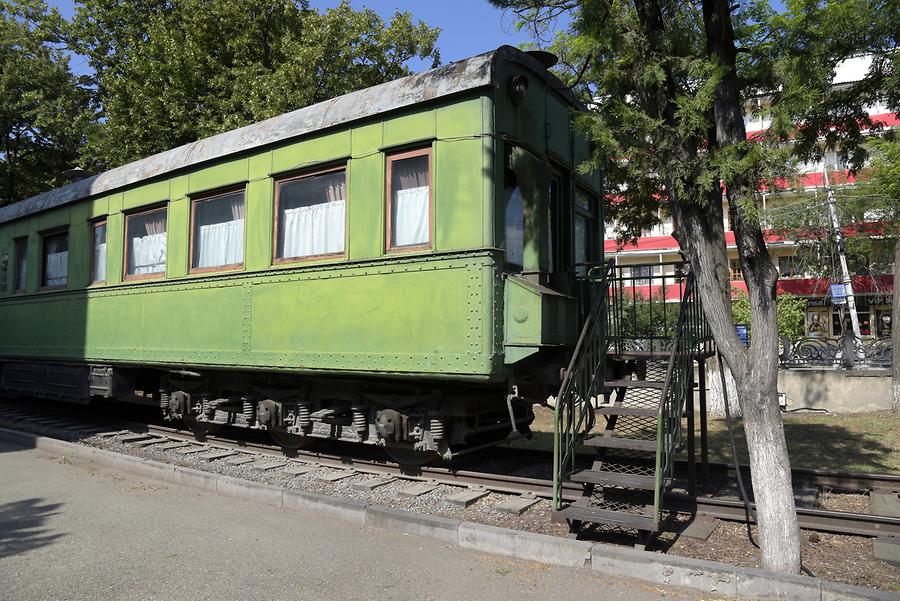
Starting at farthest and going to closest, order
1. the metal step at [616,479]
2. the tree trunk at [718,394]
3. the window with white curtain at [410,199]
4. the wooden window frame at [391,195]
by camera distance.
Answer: the tree trunk at [718,394], the window with white curtain at [410,199], the wooden window frame at [391,195], the metal step at [616,479]

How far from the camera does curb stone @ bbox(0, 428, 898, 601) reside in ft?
11.8

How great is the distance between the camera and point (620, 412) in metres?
4.98

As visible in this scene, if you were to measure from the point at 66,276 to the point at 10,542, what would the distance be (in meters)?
5.88

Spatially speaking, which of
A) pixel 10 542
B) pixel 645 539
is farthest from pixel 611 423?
pixel 10 542

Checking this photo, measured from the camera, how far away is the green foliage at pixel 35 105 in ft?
64.1

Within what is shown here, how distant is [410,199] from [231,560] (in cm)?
320

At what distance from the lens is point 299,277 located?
6.36m

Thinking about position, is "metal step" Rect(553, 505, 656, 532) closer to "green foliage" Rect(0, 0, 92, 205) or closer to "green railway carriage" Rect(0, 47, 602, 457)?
"green railway carriage" Rect(0, 47, 602, 457)

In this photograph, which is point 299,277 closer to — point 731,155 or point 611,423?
point 611,423

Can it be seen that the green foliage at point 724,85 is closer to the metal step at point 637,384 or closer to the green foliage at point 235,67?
the metal step at point 637,384

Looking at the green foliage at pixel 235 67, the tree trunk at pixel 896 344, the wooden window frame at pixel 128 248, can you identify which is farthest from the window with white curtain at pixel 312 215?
the tree trunk at pixel 896 344

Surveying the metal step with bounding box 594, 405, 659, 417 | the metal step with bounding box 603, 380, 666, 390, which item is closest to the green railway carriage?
the metal step with bounding box 603, 380, 666, 390

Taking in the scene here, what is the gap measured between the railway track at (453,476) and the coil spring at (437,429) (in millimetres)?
538

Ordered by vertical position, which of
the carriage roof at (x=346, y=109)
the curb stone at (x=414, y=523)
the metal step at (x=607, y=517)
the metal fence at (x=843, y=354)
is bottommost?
the curb stone at (x=414, y=523)
